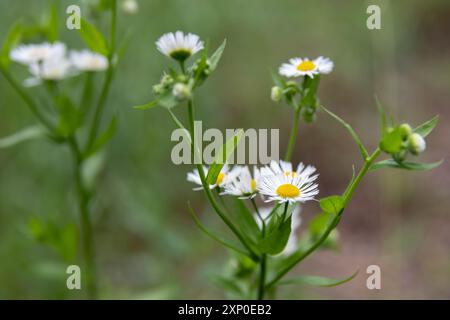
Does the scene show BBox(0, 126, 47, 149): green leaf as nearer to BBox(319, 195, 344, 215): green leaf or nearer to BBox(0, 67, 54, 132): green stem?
BBox(0, 67, 54, 132): green stem

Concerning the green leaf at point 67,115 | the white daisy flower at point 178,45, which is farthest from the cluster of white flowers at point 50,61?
the white daisy flower at point 178,45

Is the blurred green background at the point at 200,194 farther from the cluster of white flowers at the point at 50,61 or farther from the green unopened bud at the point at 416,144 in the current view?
the green unopened bud at the point at 416,144

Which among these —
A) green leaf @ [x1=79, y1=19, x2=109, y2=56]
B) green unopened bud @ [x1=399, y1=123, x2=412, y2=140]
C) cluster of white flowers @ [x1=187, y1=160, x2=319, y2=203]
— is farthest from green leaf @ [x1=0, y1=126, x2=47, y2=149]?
green unopened bud @ [x1=399, y1=123, x2=412, y2=140]

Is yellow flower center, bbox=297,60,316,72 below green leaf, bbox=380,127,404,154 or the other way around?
the other way around

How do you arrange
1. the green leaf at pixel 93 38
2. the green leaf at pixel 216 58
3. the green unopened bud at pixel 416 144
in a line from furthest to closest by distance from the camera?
the green leaf at pixel 93 38 → the green leaf at pixel 216 58 → the green unopened bud at pixel 416 144

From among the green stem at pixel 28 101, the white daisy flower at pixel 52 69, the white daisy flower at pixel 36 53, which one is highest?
the white daisy flower at pixel 36 53
